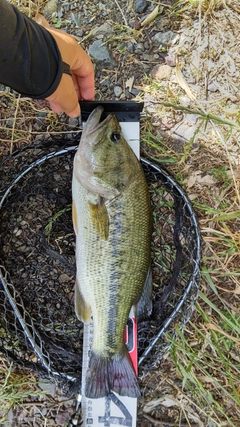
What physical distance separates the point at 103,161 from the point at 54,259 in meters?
0.77

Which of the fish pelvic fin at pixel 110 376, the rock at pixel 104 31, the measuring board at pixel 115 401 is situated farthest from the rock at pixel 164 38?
the fish pelvic fin at pixel 110 376

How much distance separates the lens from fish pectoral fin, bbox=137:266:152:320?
2334mm

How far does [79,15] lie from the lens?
279cm

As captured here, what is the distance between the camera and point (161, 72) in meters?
2.74

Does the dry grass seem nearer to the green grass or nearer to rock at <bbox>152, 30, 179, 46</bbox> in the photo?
rock at <bbox>152, 30, 179, 46</bbox>

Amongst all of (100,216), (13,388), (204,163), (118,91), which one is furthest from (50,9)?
(13,388)

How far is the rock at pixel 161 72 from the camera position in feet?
8.99

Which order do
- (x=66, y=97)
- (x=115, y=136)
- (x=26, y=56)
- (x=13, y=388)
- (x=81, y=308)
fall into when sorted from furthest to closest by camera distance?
1. (x=13, y=388)
2. (x=81, y=308)
3. (x=115, y=136)
4. (x=66, y=97)
5. (x=26, y=56)

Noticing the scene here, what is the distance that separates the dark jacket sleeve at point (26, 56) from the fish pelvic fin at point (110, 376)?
1414 millimetres

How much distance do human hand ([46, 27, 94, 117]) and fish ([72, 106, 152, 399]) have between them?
142 mm

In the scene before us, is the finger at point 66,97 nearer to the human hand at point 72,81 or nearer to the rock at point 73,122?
the human hand at point 72,81

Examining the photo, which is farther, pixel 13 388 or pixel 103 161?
pixel 13 388

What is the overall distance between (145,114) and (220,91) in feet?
1.74

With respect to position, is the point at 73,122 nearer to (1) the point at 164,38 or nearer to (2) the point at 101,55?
(2) the point at 101,55
